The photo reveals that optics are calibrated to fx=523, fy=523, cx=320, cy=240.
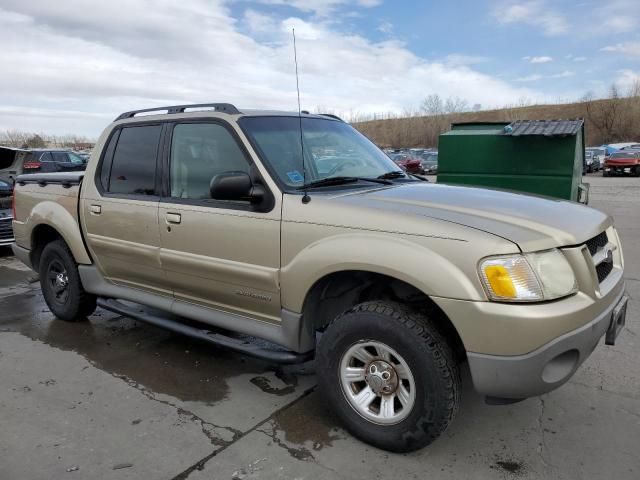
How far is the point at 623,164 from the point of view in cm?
2992

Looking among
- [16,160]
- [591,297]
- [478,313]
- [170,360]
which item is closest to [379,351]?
[478,313]

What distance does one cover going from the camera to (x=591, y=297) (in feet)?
8.41

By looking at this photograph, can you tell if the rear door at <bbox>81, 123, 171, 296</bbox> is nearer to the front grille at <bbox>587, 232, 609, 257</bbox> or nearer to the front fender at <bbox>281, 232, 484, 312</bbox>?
the front fender at <bbox>281, 232, 484, 312</bbox>

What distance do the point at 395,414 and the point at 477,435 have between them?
22.4 inches

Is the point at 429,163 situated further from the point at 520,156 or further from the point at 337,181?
the point at 337,181

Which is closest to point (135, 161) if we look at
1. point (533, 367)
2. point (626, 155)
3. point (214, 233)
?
point (214, 233)

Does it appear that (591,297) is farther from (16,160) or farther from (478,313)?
(16,160)

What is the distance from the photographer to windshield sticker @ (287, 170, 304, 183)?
3.32m

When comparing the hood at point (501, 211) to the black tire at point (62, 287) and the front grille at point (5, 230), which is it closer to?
the black tire at point (62, 287)

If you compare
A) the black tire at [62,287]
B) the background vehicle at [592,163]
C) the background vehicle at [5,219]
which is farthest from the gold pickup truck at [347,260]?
the background vehicle at [592,163]

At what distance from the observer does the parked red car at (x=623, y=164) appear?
29.8 m

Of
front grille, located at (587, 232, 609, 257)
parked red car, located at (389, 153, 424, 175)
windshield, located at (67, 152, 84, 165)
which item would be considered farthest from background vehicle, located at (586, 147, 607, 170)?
front grille, located at (587, 232, 609, 257)

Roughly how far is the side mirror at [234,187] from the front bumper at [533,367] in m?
1.55

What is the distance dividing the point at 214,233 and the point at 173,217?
0.45 metres
